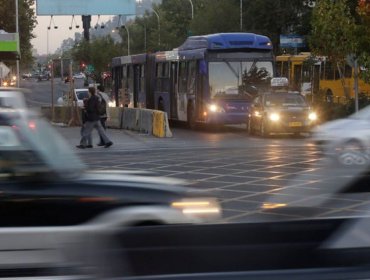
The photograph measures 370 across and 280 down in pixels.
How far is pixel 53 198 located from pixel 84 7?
156 feet

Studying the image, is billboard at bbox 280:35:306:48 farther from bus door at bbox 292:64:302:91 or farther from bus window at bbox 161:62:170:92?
bus window at bbox 161:62:170:92

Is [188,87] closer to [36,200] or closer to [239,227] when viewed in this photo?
[36,200]

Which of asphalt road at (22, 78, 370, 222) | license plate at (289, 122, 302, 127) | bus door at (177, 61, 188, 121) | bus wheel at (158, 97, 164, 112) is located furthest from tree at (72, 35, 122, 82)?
license plate at (289, 122, 302, 127)

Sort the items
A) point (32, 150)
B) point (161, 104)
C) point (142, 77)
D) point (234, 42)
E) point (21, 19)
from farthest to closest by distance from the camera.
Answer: point (21, 19) → point (142, 77) → point (161, 104) → point (234, 42) → point (32, 150)

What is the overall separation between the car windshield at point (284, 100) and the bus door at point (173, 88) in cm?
611

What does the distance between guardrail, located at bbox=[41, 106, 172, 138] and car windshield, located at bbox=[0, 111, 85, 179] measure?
620 inches

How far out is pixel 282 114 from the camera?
24.0 metres

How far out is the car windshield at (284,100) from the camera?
24391 mm

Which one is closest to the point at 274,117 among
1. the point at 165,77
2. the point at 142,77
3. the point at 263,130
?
the point at 263,130

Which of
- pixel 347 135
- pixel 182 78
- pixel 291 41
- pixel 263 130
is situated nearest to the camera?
pixel 347 135

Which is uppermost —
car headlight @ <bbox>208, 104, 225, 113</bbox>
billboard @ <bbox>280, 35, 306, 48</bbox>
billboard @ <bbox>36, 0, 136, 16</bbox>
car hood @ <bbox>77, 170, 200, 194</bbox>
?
billboard @ <bbox>36, 0, 136, 16</bbox>

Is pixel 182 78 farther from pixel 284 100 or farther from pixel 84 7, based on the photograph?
pixel 84 7

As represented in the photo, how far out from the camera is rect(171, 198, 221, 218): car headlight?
20.1 feet

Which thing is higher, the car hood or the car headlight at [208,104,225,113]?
the car hood
